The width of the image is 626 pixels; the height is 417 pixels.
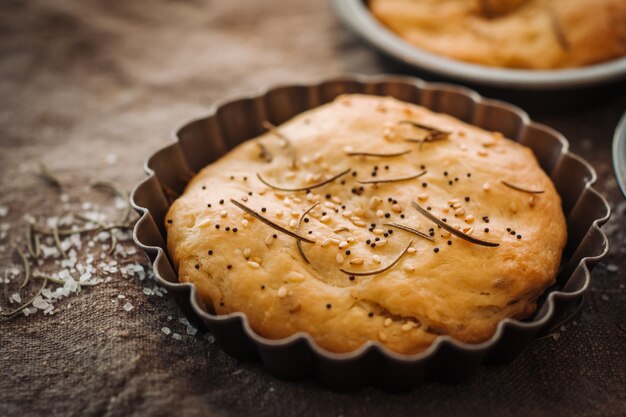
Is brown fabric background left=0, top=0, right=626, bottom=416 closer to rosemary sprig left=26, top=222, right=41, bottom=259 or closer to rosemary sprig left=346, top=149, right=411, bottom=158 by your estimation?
rosemary sprig left=26, top=222, right=41, bottom=259

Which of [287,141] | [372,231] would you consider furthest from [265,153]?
[372,231]

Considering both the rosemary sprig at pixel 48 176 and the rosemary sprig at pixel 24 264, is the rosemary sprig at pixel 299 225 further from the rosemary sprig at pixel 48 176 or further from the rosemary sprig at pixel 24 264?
the rosemary sprig at pixel 48 176

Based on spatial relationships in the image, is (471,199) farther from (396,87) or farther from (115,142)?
(115,142)

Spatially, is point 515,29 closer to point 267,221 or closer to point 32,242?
point 267,221

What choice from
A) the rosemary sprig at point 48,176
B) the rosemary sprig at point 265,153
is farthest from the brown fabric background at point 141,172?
the rosemary sprig at point 265,153

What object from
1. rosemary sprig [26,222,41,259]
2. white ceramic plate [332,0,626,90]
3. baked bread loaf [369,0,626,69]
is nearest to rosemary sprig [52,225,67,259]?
rosemary sprig [26,222,41,259]

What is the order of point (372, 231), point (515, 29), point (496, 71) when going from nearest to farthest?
1. point (372, 231)
2. point (496, 71)
3. point (515, 29)
